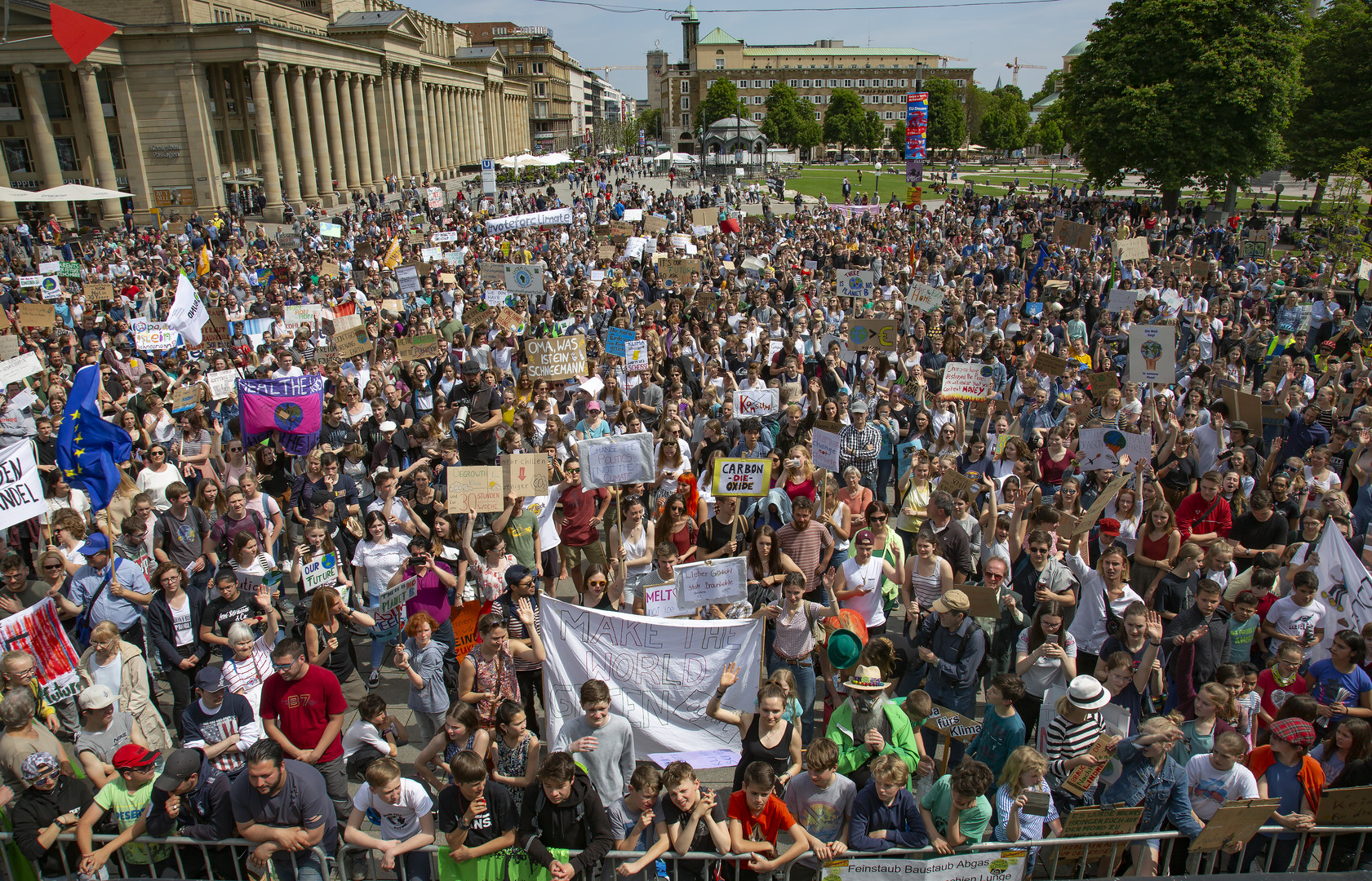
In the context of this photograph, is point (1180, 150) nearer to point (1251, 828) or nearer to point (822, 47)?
point (1251, 828)

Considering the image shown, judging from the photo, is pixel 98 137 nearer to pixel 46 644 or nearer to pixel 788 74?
pixel 46 644

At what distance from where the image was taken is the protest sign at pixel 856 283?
56.0 feet

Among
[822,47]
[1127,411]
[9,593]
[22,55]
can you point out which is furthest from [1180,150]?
[822,47]

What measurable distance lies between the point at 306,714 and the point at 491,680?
45.8 inches

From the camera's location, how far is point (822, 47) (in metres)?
181

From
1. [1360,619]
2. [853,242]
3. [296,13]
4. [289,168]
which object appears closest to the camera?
[1360,619]

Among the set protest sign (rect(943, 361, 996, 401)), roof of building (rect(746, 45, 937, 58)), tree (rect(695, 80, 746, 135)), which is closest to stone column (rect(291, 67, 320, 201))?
protest sign (rect(943, 361, 996, 401))

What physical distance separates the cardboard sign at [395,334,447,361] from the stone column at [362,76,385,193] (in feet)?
173

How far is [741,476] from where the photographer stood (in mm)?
7676

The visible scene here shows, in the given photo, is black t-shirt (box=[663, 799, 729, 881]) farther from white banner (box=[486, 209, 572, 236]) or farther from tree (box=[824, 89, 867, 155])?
tree (box=[824, 89, 867, 155])

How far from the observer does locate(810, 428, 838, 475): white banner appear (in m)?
8.55

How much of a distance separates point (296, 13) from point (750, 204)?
41646 mm

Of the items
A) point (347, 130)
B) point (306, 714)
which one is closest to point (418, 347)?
point (306, 714)

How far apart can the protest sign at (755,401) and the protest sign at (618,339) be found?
2.51 meters
